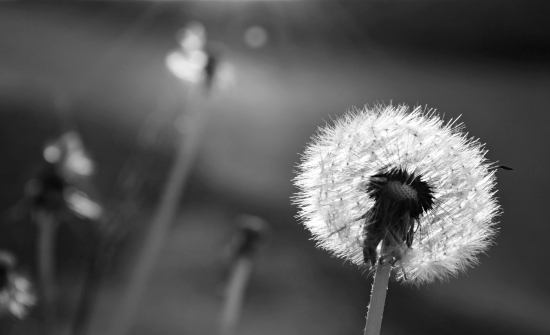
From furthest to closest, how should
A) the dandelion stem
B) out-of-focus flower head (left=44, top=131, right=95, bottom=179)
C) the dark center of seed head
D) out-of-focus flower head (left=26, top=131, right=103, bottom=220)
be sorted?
out-of-focus flower head (left=44, top=131, right=95, bottom=179)
out-of-focus flower head (left=26, top=131, right=103, bottom=220)
the dark center of seed head
the dandelion stem

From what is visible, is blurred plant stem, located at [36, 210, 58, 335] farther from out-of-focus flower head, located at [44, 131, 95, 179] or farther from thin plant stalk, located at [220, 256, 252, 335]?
thin plant stalk, located at [220, 256, 252, 335]

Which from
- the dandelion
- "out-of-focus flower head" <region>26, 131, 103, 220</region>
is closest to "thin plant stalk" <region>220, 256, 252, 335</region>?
"out-of-focus flower head" <region>26, 131, 103, 220</region>

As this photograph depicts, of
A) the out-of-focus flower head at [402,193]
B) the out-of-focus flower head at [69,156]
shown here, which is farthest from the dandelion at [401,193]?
the out-of-focus flower head at [69,156]

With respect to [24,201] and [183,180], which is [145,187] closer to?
[24,201]

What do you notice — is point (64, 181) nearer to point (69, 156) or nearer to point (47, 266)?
point (69, 156)

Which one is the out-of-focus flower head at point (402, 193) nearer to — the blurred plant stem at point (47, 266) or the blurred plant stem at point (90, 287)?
the blurred plant stem at point (90, 287)

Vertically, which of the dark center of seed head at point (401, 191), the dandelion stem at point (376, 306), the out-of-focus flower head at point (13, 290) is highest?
the dark center of seed head at point (401, 191)

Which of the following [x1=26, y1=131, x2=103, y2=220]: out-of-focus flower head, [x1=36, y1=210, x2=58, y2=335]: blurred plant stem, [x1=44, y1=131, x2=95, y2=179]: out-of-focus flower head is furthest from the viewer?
[x1=44, y1=131, x2=95, y2=179]: out-of-focus flower head
